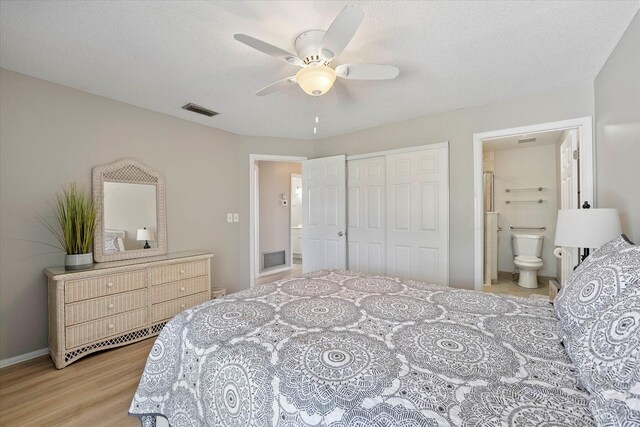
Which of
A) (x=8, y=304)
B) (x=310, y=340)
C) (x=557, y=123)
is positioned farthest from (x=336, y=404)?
(x=557, y=123)

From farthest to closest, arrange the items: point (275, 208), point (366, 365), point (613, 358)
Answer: point (275, 208) < point (366, 365) < point (613, 358)

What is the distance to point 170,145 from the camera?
3119 mm

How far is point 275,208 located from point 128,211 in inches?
114

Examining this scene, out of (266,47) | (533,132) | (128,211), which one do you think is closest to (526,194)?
(533,132)

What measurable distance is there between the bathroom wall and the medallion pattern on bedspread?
3.75m

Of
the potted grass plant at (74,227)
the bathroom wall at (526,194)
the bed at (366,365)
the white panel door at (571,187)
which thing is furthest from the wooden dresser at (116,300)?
the bathroom wall at (526,194)

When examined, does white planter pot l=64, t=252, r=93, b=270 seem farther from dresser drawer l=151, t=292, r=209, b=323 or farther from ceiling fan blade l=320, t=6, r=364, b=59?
ceiling fan blade l=320, t=6, r=364, b=59

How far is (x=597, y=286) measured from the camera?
1015mm

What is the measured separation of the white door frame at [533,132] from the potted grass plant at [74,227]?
364 cm

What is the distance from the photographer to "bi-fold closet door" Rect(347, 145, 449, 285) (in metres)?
3.02

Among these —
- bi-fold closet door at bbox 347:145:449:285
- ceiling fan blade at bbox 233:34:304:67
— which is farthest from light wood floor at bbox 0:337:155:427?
bi-fold closet door at bbox 347:145:449:285

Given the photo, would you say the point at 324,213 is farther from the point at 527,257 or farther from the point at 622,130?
the point at 527,257

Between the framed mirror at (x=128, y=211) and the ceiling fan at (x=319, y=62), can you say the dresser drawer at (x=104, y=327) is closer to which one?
the framed mirror at (x=128, y=211)

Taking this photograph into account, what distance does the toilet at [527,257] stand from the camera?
402 centimetres
